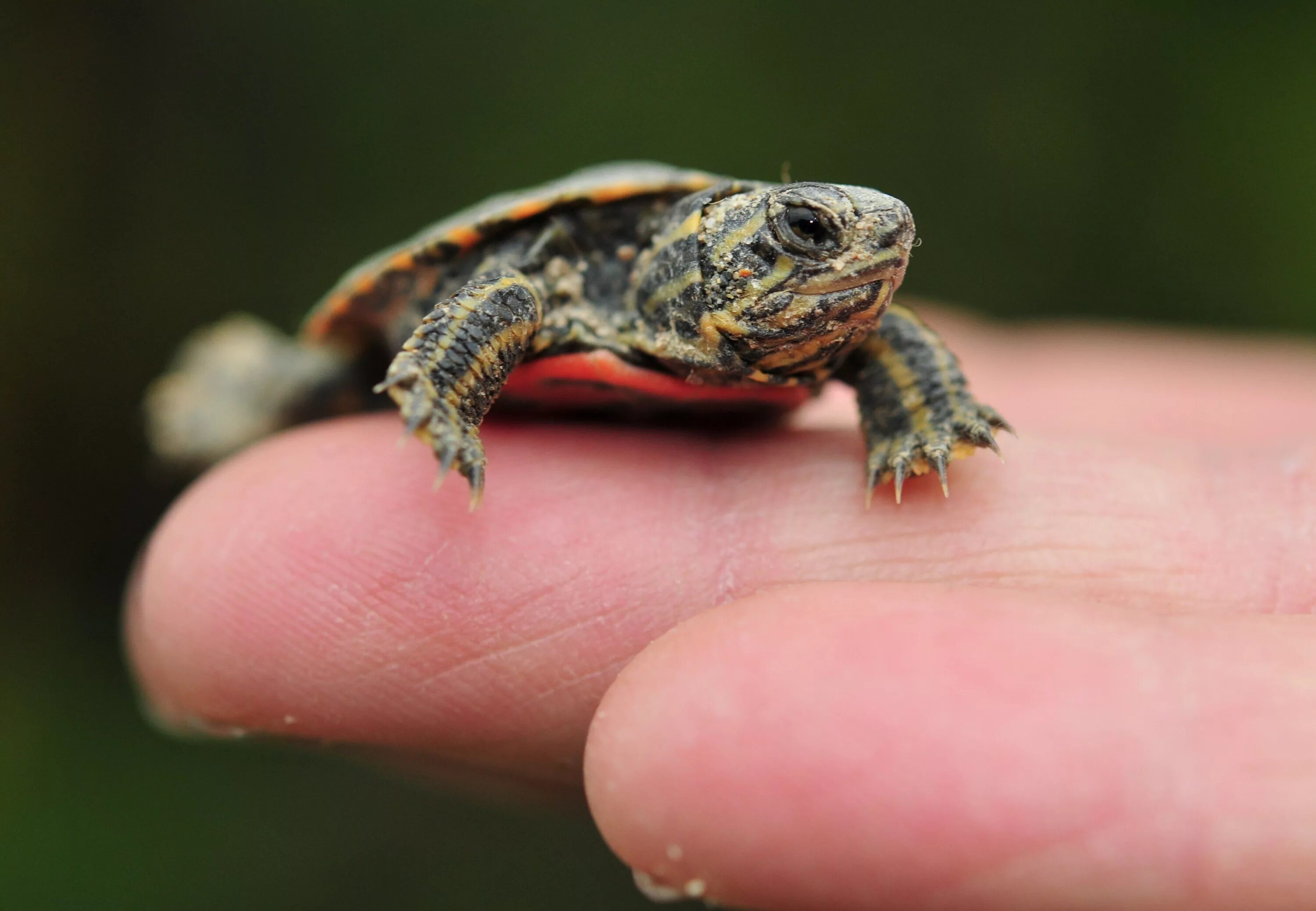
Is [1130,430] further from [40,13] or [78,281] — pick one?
[40,13]

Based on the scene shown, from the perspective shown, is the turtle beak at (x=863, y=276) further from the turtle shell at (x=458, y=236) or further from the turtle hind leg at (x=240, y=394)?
the turtle hind leg at (x=240, y=394)

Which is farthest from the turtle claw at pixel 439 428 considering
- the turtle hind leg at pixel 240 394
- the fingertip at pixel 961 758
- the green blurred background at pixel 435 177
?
the green blurred background at pixel 435 177

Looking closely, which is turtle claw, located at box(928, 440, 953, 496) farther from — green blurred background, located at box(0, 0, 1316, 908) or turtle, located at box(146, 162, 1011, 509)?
green blurred background, located at box(0, 0, 1316, 908)

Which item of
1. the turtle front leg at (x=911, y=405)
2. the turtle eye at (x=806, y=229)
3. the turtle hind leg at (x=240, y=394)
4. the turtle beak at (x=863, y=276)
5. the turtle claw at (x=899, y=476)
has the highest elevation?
the turtle eye at (x=806, y=229)

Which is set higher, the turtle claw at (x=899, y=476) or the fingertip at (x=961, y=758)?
the turtle claw at (x=899, y=476)

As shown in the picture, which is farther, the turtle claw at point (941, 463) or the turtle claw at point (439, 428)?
the turtle claw at point (941, 463)

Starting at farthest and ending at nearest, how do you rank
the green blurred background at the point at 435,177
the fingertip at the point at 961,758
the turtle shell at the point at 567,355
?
the green blurred background at the point at 435,177 → the turtle shell at the point at 567,355 → the fingertip at the point at 961,758

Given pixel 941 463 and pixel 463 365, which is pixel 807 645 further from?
pixel 463 365

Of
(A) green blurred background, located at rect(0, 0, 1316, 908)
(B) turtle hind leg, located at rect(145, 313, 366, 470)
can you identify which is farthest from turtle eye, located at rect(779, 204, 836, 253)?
(A) green blurred background, located at rect(0, 0, 1316, 908)
